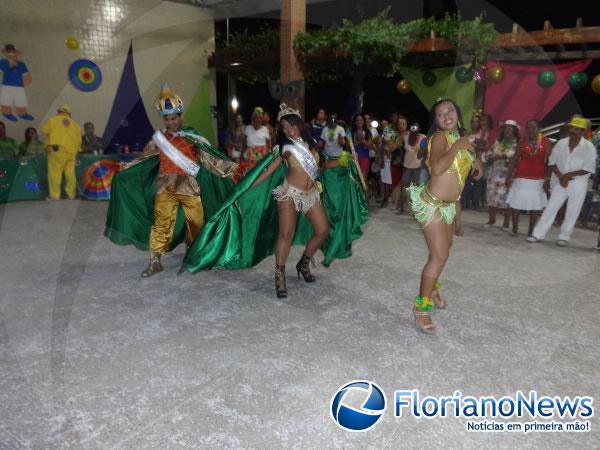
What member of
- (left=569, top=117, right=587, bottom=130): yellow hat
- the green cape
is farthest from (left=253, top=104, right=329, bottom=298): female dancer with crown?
(left=569, top=117, right=587, bottom=130): yellow hat

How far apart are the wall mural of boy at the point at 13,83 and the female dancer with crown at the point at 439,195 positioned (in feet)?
30.2

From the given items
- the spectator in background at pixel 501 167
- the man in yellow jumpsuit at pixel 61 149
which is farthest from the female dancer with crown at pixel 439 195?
the man in yellow jumpsuit at pixel 61 149

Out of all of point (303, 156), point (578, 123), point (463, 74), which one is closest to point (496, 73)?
point (463, 74)

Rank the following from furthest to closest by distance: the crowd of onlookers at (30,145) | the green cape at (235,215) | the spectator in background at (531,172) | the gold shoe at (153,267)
Answer: 1. the crowd of onlookers at (30,145)
2. the spectator in background at (531,172)
3. the gold shoe at (153,267)
4. the green cape at (235,215)

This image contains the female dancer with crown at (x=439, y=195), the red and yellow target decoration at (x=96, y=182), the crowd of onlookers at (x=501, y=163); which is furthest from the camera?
the red and yellow target decoration at (x=96, y=182)

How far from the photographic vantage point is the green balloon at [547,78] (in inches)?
328

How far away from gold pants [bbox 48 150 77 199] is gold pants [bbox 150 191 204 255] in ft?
16.9

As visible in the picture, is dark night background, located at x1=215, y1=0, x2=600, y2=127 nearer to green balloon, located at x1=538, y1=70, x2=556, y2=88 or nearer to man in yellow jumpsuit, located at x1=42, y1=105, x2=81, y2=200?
green balloon, located at x1=538, y1=70, x2=556, y2=88

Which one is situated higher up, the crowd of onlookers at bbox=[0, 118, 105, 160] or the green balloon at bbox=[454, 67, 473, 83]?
the green balloon at bbox=[454, 67, 473, 83]

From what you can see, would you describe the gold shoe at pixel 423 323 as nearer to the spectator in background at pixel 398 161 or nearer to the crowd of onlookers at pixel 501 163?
the crowd of onlookers at pixel 501 163

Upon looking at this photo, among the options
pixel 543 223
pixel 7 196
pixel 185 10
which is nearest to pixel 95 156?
pixel 7 196

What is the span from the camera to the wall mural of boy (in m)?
9.27

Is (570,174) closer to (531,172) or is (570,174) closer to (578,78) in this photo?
(531,172)

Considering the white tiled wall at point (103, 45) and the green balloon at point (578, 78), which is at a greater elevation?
the white tiled wall at point (103, 45)
